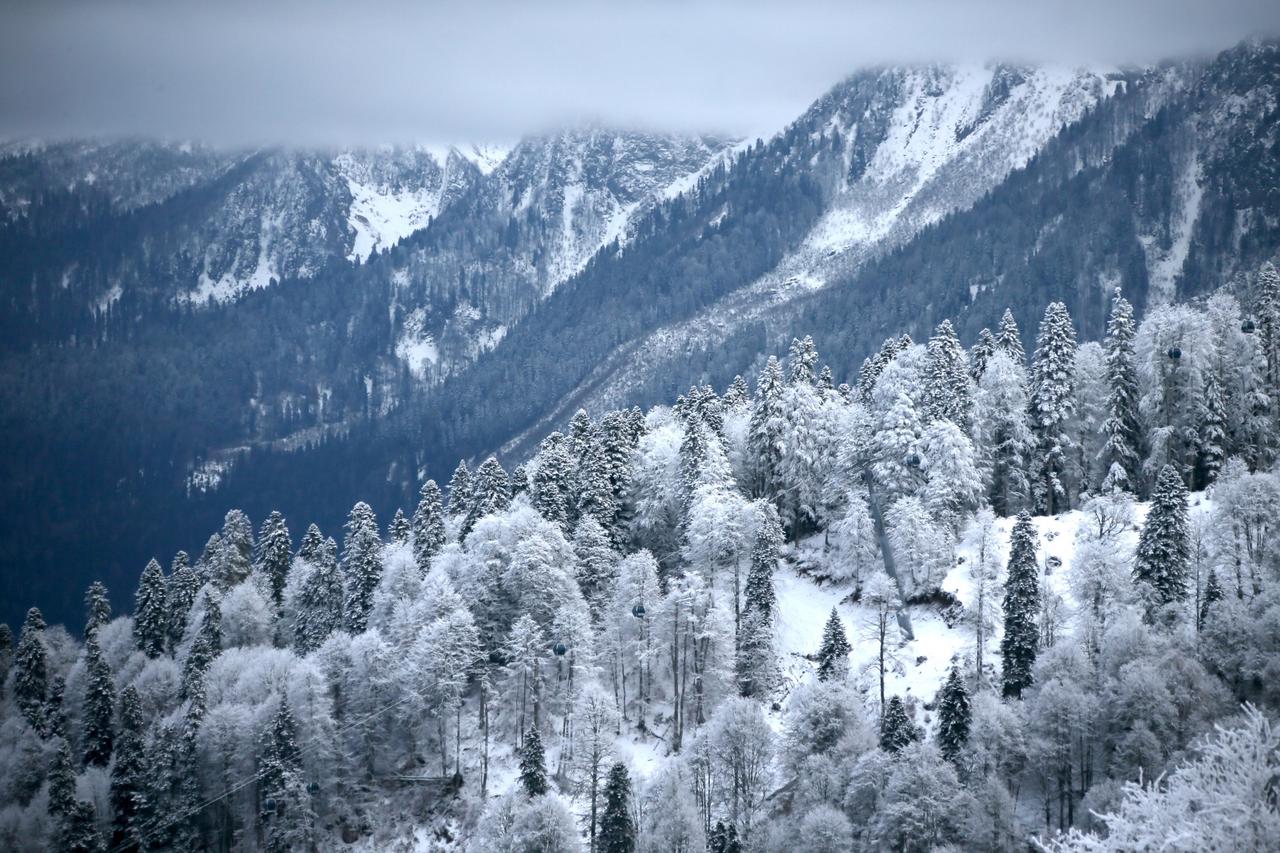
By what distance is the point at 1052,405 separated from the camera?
9106 cm

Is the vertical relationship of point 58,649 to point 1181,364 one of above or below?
below

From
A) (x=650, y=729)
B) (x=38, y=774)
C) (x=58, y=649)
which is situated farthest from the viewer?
(x=58, y=649)

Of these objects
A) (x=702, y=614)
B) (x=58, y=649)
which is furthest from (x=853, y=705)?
(x=58, y=649)

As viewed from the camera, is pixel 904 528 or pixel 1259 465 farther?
pixel 1259 465

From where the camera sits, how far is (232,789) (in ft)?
265

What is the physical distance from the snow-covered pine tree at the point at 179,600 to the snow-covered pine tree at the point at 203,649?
7.94 meters

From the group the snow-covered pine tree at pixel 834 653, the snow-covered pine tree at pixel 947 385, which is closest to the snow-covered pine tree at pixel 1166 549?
the snow-covered pine tree at pixel 834 653

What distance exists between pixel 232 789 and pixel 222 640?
808 inches

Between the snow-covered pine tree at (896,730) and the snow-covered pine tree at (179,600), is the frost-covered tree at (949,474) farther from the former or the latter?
the snow-covered pine tree at (179,600)

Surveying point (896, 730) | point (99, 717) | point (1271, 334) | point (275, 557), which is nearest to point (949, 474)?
point (896, 730)

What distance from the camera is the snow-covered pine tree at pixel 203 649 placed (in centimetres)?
9050

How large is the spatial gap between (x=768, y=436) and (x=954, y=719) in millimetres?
37724

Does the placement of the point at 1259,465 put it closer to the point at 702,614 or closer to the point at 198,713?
the point at 702,614

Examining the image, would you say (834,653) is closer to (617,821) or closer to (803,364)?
(617,821)
